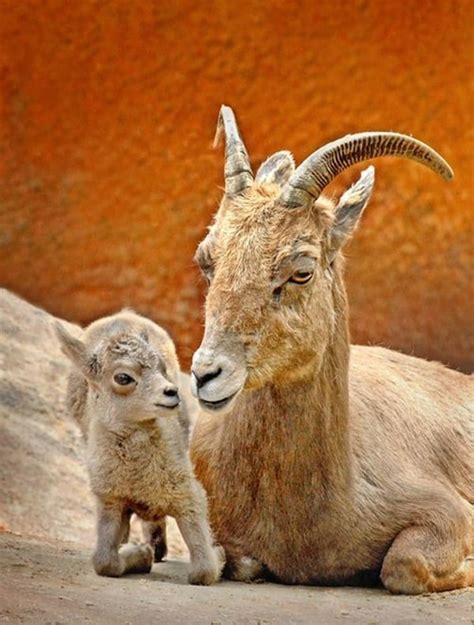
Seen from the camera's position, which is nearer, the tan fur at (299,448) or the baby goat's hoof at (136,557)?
the tan fur at (299,448)

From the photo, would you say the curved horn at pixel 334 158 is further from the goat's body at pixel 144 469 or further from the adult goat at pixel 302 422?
the goat's body at pixel 144 469

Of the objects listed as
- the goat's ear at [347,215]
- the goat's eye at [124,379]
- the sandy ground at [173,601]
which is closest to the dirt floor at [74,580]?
the sandy ground at [173,601]

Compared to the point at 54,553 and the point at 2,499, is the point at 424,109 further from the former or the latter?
the point at 54,553

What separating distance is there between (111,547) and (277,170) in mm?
2295

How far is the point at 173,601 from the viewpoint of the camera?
6738mm

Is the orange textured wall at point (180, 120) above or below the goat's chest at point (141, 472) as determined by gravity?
above

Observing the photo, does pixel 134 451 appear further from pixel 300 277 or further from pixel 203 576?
pixel 300 277

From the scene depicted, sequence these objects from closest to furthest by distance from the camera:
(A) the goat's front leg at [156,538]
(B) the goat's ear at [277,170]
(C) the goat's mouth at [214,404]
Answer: (C) the goat's mouth at [214,404]
(B) the goat's ear at [277,170]
(A) the goat's front leg at [156,538]

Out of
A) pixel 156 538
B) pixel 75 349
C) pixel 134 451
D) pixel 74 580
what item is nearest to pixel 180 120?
pixel 156 538

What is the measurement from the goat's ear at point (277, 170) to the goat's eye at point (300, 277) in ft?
2.81

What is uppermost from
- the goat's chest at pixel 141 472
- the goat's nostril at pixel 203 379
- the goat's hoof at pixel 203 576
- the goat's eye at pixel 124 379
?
the goat's eye at pixel 124 379

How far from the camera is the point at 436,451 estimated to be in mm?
8766

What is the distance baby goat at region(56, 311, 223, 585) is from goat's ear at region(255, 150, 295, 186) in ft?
3.78

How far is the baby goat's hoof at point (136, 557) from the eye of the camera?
7.54 m
